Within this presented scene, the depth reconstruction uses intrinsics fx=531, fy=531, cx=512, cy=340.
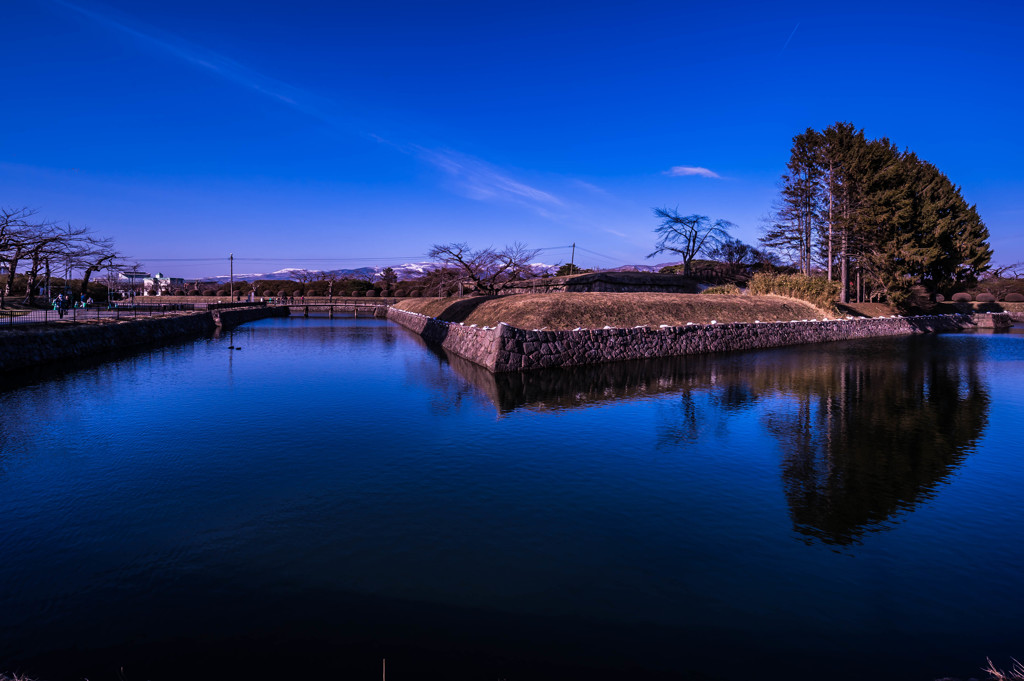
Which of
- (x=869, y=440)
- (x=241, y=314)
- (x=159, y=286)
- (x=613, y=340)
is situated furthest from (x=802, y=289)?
(x=159, y=286)

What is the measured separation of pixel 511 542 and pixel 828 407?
13.5 meters

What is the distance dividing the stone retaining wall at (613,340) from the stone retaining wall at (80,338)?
2089 cm

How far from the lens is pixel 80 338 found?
30281mm

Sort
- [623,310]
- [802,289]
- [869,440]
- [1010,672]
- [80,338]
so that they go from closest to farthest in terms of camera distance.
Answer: [1010,672], [869,440], [80,338], [623,310], [802,289]

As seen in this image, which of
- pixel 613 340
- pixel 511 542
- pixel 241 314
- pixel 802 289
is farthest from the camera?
pixel 241 314

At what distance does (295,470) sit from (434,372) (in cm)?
A: 1432

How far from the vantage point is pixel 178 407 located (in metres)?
17.0

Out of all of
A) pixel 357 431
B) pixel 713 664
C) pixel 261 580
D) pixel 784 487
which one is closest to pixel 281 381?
pixel 357 431

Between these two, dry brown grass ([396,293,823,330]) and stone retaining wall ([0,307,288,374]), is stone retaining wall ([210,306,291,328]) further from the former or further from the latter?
dry brown grass ([396,293,823,330])

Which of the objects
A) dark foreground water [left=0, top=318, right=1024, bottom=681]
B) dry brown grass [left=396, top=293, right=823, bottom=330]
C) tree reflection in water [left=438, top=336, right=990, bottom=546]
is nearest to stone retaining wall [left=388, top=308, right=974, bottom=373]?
tree reflection in water [left=438, top=336, right=990, bottom=546]

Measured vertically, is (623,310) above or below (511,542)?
above

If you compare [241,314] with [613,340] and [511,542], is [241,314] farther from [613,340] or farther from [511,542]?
[511,542]

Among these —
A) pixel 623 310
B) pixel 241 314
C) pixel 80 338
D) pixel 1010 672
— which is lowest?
pixel 1010 672

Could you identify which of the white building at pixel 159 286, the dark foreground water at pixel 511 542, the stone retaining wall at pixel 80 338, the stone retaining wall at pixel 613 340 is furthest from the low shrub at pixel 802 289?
the white building at pixel 159 286
